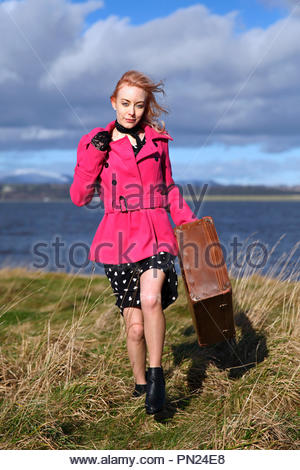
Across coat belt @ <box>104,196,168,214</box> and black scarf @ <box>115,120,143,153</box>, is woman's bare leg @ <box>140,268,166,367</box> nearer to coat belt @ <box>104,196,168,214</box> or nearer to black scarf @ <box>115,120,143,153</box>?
coat belt @ <box>104,196,168,214</box>

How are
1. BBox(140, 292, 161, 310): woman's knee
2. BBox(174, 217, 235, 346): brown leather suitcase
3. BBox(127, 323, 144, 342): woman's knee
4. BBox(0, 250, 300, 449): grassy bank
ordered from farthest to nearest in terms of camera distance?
BBox(127, 323, 144, 342): woman's knee
BBox(174, 217, 235, 346): brown leather suitcase
BBox(140, 292, 161, 310): woman's knee
BBox(0, 250, 300, 449): grassy bank

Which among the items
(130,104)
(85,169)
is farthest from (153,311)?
(130,104)

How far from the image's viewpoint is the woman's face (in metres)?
3.40

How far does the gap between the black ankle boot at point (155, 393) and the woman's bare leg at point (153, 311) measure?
0.07 metres

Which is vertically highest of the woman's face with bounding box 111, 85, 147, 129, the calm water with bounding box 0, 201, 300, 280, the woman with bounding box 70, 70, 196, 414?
the woman's face with bounding box 111, 85, 147, 129

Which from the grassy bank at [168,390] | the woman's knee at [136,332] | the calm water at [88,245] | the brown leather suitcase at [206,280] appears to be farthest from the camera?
the calm water at [88,245]

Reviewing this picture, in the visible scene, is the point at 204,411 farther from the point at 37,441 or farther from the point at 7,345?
the point at 7,345

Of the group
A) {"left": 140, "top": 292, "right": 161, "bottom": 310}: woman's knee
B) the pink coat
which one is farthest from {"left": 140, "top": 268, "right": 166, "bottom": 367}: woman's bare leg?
the pink coat

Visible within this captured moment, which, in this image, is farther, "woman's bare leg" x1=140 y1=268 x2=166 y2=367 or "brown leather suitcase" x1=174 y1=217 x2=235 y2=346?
"brown leather suitcase" x1=174 y1=217 x2=235 y2=346

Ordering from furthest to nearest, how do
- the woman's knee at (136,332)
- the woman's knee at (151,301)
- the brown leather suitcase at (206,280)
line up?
the woman's knee at (136,332) < the brown leather suitcase at (206,280) < the woman's knee at (151,301)

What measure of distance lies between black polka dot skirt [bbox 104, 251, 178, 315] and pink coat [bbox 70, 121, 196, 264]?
0.06 meters

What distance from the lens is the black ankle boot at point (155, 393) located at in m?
3.09

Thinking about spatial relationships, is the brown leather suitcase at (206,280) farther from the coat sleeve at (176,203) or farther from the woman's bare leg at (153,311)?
the woman's bare leg at (153,311)

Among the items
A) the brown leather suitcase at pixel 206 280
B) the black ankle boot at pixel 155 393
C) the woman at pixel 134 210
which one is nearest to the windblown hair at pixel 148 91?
the woman at pixel 134 210
